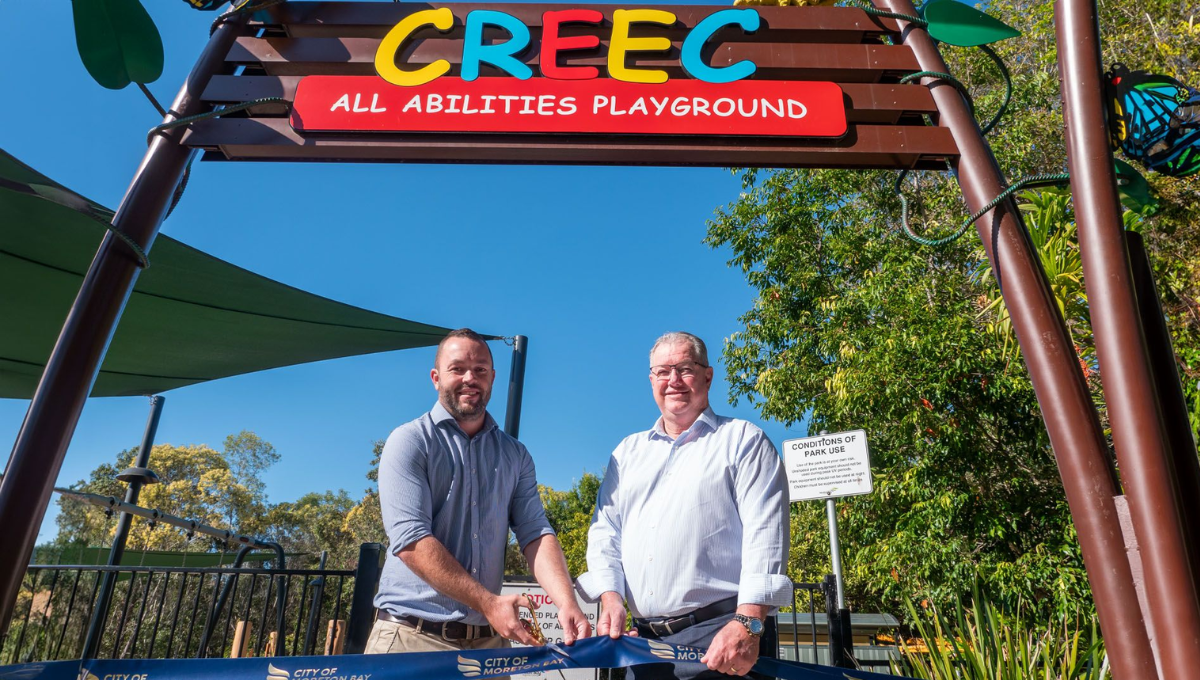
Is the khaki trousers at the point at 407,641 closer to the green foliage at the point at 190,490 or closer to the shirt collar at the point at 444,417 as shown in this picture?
the shirt collar at the point at 444,417

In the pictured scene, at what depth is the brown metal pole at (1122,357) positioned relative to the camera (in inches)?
A: 53.9

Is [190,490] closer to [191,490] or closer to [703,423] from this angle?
[191,490]

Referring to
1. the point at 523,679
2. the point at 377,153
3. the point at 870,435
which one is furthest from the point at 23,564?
the point at 870,435

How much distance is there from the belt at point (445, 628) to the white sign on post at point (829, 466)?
9.49 ft

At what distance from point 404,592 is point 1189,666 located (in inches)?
70.3

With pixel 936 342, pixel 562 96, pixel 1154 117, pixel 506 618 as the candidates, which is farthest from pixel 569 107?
pixel 936 342

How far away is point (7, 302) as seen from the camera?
16.8ft

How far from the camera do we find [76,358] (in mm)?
1694

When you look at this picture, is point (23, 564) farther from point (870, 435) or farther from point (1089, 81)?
point (870, 435)

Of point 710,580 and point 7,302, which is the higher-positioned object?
point 7,302

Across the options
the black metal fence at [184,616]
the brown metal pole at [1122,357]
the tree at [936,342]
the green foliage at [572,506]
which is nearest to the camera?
the brown metal pole at [1122,357]

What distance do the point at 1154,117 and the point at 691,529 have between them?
1620 mm

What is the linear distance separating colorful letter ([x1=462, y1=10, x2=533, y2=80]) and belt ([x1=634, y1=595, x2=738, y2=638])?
5.37 ft

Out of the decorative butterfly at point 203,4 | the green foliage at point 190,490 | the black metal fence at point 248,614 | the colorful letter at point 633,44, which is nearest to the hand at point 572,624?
the black metal fence at point 248,614
